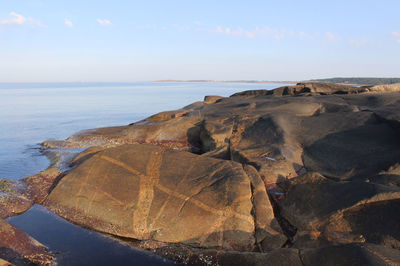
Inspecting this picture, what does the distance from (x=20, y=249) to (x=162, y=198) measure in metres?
2.32

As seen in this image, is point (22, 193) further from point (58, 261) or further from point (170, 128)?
point (170, 128)

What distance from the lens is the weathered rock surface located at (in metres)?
4.52

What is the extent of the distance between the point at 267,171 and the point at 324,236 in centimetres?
210

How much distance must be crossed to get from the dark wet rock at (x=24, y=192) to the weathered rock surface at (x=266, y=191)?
45cm

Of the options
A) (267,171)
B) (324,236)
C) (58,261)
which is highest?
(267,171)

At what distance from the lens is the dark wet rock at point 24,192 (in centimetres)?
607

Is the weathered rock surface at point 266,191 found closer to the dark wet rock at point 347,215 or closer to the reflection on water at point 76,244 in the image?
the dark wet rock at point 347,215

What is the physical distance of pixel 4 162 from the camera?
10008 mm

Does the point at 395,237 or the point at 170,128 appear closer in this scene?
the point at 395,237

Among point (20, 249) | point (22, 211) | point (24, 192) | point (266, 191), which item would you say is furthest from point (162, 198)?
point (24, 192)

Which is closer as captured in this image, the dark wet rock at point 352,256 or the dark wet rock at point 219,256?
the dark wet rock at point 352,256

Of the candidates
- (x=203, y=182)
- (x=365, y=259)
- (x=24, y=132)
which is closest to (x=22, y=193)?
(x=203, y=182)

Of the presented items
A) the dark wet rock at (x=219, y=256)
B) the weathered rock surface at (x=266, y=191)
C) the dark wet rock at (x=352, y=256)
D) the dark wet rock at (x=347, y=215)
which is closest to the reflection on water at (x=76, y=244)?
the dark wet rock at (x=219, y=256)

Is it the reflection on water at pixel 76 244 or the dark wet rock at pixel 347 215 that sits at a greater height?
the dark wet rock at pixel 347 215
